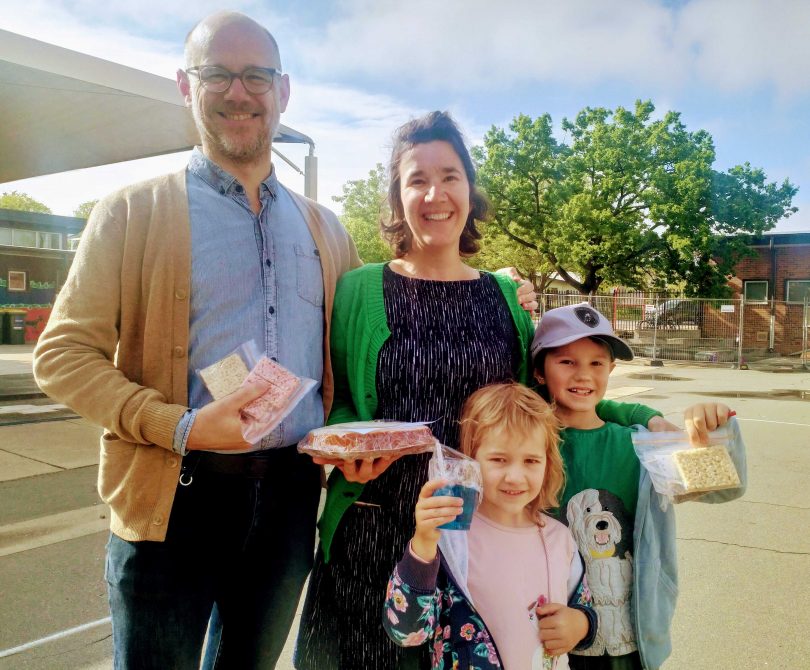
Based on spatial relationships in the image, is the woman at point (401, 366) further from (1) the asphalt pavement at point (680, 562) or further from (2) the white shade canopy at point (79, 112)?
(2) the white shade canopy at point (79, 112)

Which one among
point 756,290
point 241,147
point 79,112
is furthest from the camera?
point 756,290

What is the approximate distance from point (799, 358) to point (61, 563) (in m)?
26.6

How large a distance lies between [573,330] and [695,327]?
77.9ft

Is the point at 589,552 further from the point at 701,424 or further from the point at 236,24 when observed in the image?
the point at 236,24

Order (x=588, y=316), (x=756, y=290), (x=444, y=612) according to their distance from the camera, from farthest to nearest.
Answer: (x=756, y=290) < (x=588, y=316) < (x=444, y=612)

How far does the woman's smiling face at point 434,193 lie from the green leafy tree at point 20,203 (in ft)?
188

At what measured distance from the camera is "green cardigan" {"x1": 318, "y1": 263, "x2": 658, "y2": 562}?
194 cm

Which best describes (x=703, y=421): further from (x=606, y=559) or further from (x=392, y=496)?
(x=392, y=496)

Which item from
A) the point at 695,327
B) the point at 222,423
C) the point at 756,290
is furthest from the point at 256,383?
the point at 756,290

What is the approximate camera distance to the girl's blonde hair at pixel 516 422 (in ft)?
5.98

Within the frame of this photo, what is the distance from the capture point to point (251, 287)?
185cm

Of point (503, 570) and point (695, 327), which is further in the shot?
point (695, 327)

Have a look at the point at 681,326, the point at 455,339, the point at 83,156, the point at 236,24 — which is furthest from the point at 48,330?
the point at 681,326

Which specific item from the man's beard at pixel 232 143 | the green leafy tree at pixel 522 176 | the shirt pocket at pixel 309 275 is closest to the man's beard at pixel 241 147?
the man's beard at pixel 232 143
